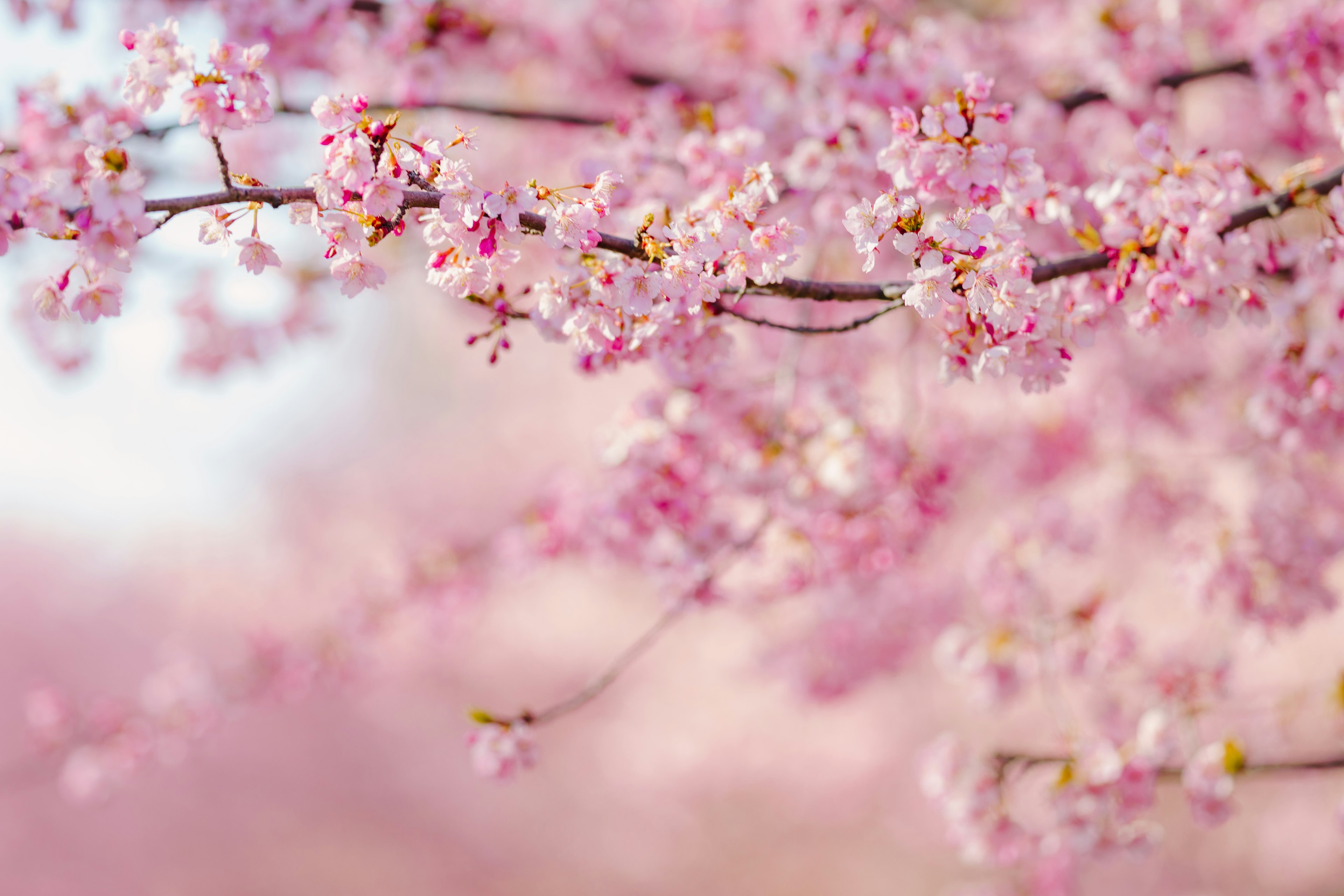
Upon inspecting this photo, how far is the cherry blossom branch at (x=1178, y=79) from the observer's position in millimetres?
2752

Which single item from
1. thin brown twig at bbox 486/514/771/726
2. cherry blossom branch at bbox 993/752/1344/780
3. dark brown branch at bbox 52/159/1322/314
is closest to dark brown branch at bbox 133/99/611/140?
dark brown branch at bbox 52/159/1322/314

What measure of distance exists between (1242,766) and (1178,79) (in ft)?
7.16

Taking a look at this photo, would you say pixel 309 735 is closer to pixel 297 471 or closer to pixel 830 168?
pixel 297 471

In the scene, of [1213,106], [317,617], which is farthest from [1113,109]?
[317,617]

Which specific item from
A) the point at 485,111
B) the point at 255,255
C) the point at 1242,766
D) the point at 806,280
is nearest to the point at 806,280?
the point at 806,280

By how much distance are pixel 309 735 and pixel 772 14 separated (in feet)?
26.2

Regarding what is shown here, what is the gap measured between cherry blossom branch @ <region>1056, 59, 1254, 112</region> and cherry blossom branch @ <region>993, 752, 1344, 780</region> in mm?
2054

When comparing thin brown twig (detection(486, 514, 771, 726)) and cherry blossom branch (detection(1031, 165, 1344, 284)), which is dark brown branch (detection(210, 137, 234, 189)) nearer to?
thin brown twig (detection(486, 514, 771, 726))

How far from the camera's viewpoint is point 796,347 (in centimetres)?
266

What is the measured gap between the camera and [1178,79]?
2801 millimetres

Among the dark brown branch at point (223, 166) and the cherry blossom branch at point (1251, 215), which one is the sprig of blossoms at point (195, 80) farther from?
the cherry blossom branch at point (1251, 215)

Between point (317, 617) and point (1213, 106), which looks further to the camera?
point (317, 617)

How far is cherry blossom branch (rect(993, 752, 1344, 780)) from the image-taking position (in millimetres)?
2227

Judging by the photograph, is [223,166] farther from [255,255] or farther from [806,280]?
[806,280]
